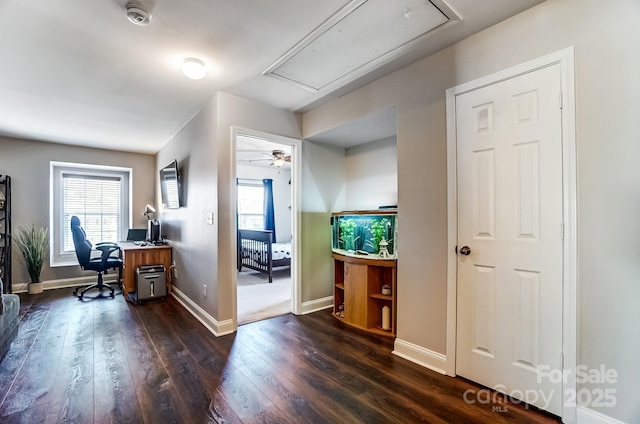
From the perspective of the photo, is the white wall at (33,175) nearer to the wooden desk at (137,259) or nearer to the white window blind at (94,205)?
the white window blind at (94,205)

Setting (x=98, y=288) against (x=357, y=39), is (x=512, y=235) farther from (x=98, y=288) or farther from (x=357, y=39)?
(x=98, y=288)

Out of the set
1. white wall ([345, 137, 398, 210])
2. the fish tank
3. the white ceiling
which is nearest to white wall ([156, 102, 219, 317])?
the white ceiling

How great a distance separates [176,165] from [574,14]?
13.7 ft

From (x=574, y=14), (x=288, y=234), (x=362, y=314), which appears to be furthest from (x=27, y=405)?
(x=288, y=234)

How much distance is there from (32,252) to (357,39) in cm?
547

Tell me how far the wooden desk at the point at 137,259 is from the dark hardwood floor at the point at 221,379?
103 centimetres

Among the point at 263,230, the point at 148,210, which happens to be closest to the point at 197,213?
the point at 148,210

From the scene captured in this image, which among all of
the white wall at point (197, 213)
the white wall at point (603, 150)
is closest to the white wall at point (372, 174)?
the white wall at point (603, 150)

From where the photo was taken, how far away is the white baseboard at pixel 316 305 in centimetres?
350

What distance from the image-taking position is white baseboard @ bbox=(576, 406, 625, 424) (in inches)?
58.9

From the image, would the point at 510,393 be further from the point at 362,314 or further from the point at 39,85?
the point at 39,85

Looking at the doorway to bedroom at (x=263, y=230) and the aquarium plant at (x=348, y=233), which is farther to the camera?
the doorway to bedroom at (x=263, y=230)

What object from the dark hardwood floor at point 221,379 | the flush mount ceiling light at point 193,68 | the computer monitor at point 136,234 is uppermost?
the flush mount ceiling light at point 193,68

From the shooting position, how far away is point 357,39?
203 centimetres
